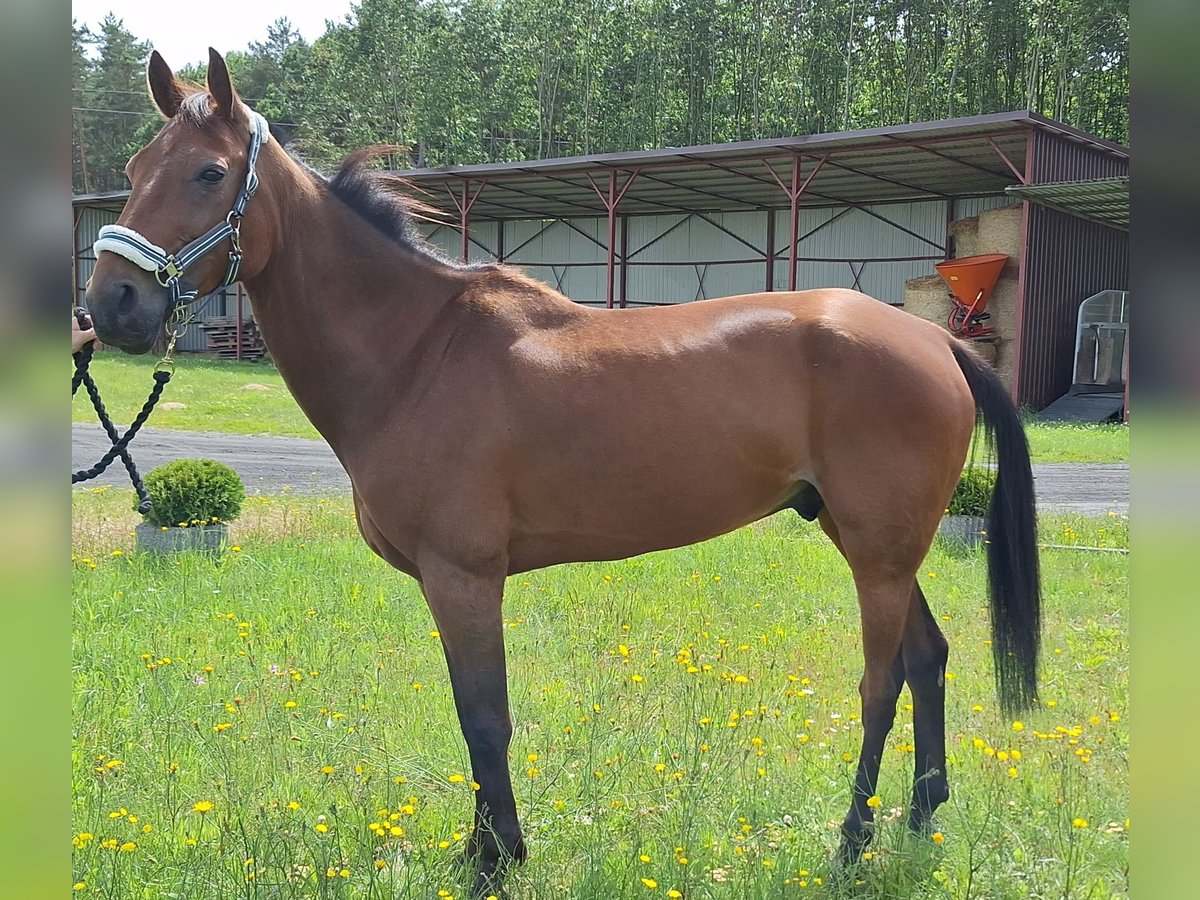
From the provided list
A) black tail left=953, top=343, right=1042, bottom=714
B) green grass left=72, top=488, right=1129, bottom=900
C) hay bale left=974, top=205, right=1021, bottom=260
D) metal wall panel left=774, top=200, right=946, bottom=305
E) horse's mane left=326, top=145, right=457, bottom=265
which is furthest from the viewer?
metal wall panel left=774, top=200, right=946, bottom=305

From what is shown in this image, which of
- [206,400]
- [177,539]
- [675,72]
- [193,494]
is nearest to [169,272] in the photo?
[177,539]

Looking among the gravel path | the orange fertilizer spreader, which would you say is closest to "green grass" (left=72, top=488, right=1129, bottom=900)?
the gravel path

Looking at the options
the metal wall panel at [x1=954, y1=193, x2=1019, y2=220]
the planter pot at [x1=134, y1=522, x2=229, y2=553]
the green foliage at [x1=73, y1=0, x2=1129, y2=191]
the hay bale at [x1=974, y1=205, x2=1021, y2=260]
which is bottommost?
the planter pot at [x1=134, y1=522, x2=229, y2=553]

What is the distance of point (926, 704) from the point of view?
345 centimetres

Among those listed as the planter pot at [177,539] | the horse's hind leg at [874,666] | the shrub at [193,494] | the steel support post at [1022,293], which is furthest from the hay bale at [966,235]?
the horse's hind leg at [874,666]

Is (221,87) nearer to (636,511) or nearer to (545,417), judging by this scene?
(545,417)

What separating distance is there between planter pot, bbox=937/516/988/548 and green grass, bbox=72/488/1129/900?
0.82m

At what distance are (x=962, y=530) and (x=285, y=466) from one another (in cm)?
849

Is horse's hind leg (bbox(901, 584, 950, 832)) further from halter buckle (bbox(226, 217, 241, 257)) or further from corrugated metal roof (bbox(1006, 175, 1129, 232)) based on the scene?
corrugated metal roof (bbox(1006, 175, 1129, 232))

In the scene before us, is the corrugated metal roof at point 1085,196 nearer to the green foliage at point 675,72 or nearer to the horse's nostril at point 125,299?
the horse's nostril at point 125,299

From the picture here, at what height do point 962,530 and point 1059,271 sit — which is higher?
point 1059,271

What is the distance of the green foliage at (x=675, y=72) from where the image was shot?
111 ft

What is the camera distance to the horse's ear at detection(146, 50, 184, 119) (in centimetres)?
285
